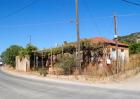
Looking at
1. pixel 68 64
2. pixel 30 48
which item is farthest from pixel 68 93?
pixel 30 48

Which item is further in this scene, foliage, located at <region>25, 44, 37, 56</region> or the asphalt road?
foliage, located at <region>25, 44, 37, 56</region>

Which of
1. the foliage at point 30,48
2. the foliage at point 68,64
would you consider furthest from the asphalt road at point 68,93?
the foliage at point 30,48

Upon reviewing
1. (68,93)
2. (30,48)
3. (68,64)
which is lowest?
(68,93)

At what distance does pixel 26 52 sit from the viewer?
5225 centimetres

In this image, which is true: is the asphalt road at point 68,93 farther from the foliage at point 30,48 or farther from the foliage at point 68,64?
the foliage at point 30,48

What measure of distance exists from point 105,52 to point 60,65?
5.69 m

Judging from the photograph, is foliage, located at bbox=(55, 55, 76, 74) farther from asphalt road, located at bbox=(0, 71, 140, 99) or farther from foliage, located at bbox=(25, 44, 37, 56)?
asphalt road, located at bbox=(0, 71, 140, 99)

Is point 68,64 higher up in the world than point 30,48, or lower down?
lower down

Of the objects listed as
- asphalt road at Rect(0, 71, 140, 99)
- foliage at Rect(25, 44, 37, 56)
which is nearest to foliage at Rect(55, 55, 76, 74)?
foliage at Rect(25, 44, 37, 56)

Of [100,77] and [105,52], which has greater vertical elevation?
[105,52]

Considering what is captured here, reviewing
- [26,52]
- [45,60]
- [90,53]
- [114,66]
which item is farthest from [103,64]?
[26,52]

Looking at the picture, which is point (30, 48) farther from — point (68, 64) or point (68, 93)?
point (68, 93)

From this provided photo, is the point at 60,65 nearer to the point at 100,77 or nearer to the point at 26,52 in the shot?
the point at 100,77

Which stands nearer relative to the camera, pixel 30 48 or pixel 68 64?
pixel 68 64
